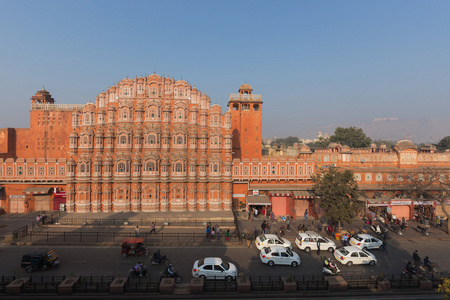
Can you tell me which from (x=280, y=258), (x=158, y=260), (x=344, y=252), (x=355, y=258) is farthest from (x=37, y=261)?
(x=355, y=258)

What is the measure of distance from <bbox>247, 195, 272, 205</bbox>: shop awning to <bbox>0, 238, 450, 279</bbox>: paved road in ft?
34.9

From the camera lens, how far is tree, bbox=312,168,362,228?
3123cm

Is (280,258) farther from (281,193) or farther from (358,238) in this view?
(281,193)

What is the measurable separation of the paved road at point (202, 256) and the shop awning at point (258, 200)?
10.6 meters

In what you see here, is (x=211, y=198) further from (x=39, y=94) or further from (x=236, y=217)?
(x=39, y=94)

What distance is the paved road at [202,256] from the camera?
886 inches

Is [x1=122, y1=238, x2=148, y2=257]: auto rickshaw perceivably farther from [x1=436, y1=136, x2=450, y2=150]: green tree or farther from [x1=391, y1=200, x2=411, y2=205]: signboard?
[x1=436, y1=136, x2=450, y2=150]: green tree

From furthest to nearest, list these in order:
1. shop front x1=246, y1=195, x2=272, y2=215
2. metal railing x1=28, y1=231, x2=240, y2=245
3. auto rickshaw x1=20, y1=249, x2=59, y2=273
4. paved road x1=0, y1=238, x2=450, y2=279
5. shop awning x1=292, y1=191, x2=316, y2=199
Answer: shop awning x1=292, y1=191, x2=316, y2=199, shop front x1=246, y1=195, x2=272, y2=215, metal railing x1=28, y1=231, x2=240, y2=245, paved road x1=0, y1=238, x2=450, y2=279, auto rickshaw x1=20, y1=249, x2=59, y2=273

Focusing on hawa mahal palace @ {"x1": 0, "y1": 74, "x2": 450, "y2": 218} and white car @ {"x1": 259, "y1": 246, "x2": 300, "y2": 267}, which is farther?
hawa mahal palace @ {"x1": 0, "y1": 74, "x2": 450, "y2": 218}

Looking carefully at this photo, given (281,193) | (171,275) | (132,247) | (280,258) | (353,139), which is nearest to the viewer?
(171,275)

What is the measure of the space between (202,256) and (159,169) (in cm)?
1872

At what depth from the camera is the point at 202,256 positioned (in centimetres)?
2588

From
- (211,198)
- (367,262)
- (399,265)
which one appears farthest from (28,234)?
(399,265)

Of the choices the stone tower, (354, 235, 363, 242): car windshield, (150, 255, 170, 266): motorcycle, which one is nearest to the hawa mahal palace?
the stone tower
